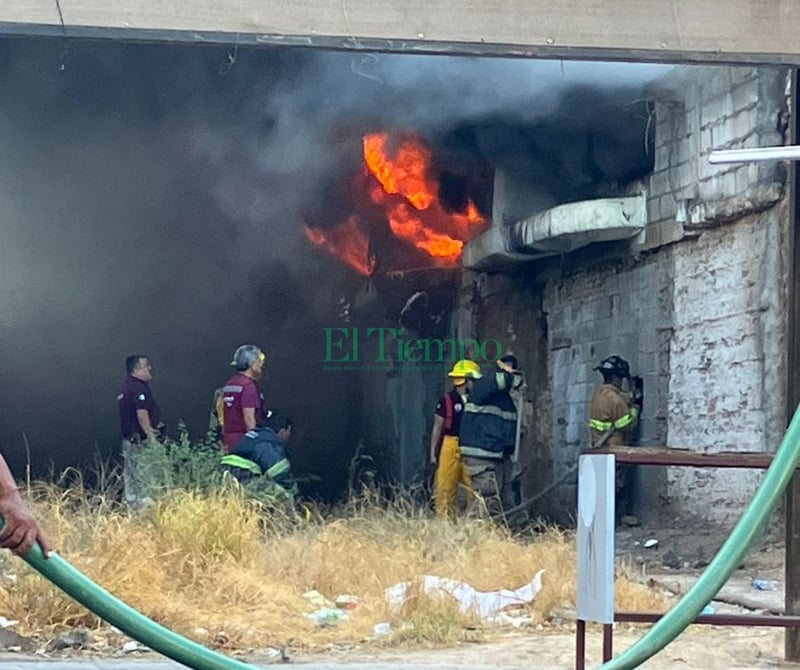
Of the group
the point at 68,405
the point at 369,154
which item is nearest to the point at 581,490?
the point at 369,154

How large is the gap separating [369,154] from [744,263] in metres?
6.73

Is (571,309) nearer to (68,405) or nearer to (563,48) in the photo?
(68,405)

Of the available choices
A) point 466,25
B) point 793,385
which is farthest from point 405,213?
→ point 466,25

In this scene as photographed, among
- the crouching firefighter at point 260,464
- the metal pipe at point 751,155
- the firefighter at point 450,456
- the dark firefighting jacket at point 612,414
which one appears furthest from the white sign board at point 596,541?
the dark firefighting jacket at point 612,414

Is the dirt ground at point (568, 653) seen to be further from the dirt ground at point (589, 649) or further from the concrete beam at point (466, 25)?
the concrete beam at point (466, 25)

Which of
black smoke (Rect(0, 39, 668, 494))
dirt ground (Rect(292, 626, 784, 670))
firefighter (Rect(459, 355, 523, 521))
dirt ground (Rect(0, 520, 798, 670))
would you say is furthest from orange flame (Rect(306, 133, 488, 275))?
dirt ground (Rect(292, 626, 784, 670))

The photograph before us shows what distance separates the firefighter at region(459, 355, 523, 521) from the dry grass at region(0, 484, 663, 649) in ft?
11.0

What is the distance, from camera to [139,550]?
759 cm

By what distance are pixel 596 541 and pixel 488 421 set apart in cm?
808

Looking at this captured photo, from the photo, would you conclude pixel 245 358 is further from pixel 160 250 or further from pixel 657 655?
pixel 160 250

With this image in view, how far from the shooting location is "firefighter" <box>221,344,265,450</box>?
11938 millimetres

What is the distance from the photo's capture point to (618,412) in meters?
13.7

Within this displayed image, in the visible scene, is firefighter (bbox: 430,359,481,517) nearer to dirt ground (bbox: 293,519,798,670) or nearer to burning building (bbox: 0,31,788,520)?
burning building (bbox: 0,31,788,520)

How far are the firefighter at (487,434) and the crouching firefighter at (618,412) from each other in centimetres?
Result: 91
